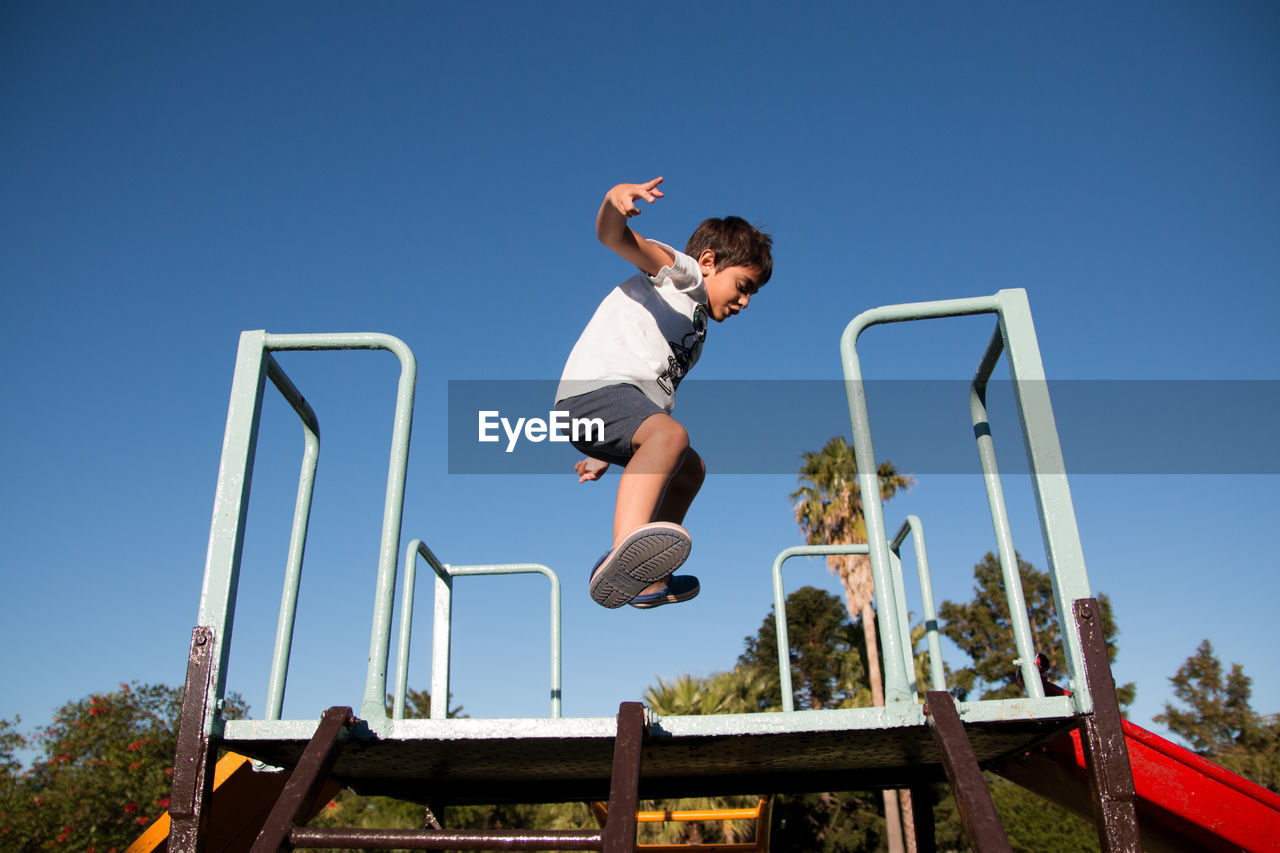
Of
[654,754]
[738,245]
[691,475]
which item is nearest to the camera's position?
[654,754]

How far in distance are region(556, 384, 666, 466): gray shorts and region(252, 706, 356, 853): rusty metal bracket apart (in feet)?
3.30

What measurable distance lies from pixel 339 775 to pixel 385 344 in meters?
1.28

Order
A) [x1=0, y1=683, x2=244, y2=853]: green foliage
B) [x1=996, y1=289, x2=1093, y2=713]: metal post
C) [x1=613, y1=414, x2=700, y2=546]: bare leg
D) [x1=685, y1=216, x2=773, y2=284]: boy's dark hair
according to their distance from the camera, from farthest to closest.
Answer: [x1=0, y1=683, x2=244, y2=853]: green foliage < [x1=685, y1=216, x2=773, y2=284]: boy's dark hair < [x1=613, y1=414, x2=700, y2=546]: bare leg < [x1=996, y1=289, x2=1093, y2=713]: metal post

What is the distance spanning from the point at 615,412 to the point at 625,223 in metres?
0.53

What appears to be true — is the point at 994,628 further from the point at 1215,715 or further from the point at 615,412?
the point at 615,412

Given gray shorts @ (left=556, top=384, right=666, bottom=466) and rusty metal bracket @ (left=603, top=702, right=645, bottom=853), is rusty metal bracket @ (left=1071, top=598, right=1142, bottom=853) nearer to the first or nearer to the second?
rusty metal bracket @ (left=603, top=702, right=645, bottom=853)

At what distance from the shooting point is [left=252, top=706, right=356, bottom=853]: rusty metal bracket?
1443 mm

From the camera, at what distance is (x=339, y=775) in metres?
2.47

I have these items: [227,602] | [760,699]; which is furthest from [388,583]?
[760,699]

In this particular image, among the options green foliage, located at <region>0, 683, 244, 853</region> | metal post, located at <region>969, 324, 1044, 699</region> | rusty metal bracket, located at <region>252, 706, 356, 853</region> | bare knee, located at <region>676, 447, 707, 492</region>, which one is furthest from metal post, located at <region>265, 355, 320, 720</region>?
green foliage, located at <region>0, 683, 244, 853</region>

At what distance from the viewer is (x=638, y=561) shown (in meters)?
2.13

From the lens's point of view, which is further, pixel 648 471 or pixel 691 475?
pixel 691 475

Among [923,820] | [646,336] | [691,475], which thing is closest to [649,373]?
[646,336]

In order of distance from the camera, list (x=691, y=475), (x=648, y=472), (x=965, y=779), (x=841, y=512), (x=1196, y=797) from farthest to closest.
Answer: (x=841, y=512) < (x=691, y=475) < (x=648, y=472) < (x=1196, y=797) < (x=965, y=779)
